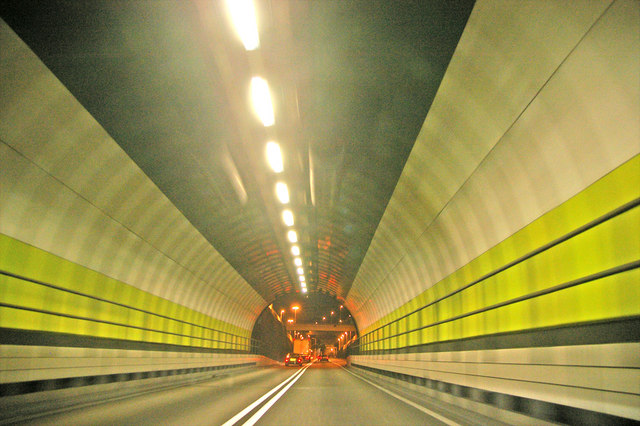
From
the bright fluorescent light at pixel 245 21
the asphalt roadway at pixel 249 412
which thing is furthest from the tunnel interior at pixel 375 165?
the asphalt roadway at pixel 249 412

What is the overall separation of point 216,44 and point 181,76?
4.28 ft

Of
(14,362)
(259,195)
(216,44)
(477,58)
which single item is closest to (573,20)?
(477,58)

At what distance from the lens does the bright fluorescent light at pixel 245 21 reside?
324 inches

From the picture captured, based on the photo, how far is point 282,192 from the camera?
18203 mm

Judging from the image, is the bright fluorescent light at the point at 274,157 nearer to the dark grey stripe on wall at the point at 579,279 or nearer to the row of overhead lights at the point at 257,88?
the row of overhead lights at the point at 257,88

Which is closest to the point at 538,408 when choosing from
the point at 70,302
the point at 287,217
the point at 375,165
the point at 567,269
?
the point at 567,269

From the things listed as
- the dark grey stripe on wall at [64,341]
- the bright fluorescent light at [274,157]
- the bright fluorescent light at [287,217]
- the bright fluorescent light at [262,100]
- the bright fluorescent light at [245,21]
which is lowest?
the dark grey stripe on wall at [64,341]

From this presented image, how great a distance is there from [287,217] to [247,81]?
11.4m

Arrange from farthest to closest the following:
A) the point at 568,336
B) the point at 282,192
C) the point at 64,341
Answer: the point at 282,192
the point at 64,341
the point at 568,336

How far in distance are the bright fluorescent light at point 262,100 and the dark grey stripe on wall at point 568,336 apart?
22.1 ft

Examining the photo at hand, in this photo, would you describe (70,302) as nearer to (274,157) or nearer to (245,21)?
(274,157)

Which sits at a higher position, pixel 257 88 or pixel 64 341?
pixel 257 88

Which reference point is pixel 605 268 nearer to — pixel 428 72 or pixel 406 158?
pixel 428 72

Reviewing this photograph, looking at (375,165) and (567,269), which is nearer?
Answer: (567,269)
